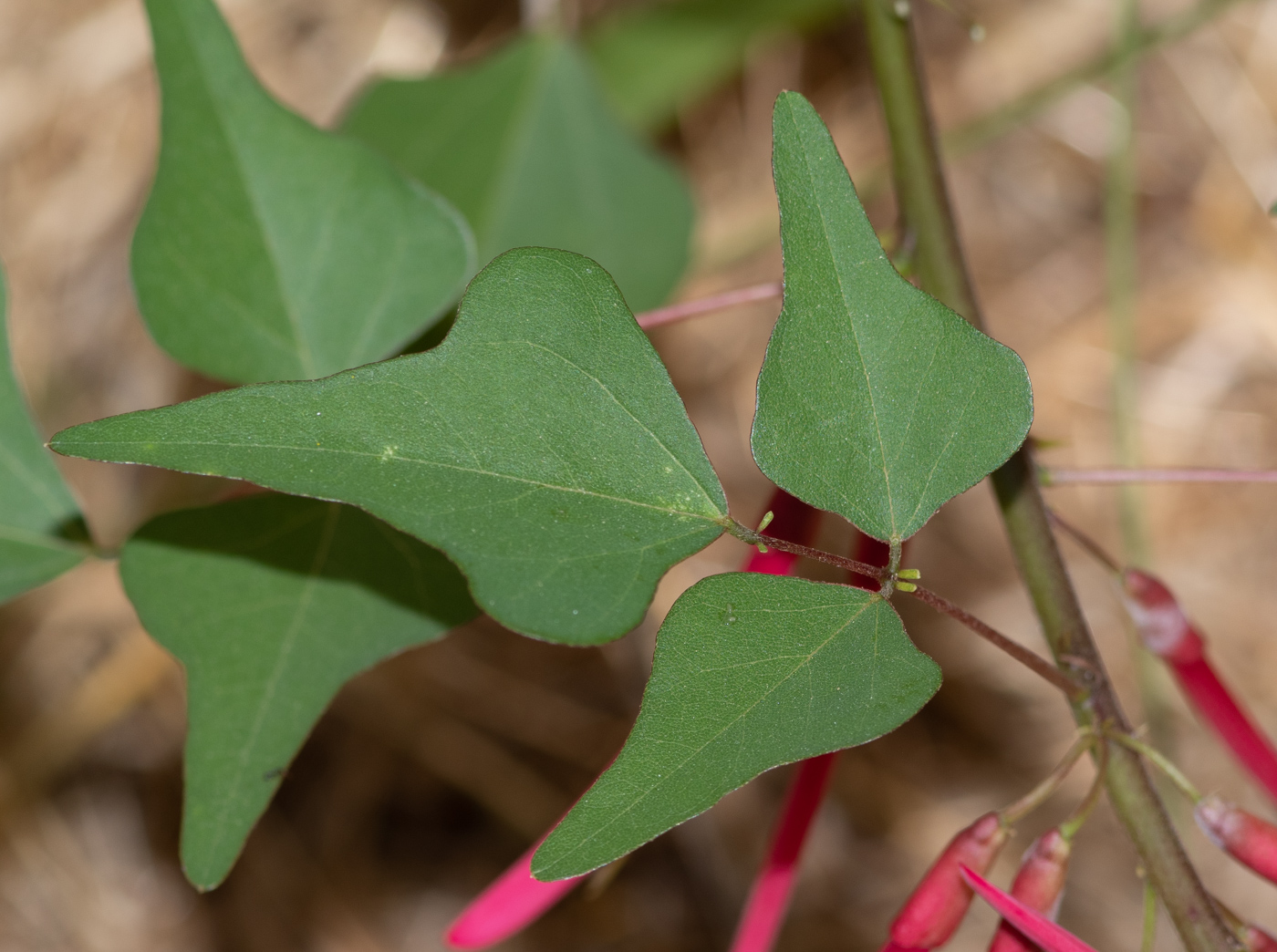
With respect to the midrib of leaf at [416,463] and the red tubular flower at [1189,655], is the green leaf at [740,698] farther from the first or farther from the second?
the red tubular flower at [1189,655]

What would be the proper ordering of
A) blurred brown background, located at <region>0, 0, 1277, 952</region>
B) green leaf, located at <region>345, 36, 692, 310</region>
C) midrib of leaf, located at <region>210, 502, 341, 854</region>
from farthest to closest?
blurred brown background, located at <region>0, 0, 1277, 952</region>
green leaf, located at <region>345, 36, 692, 310</region>
midrib of leaf, located at <region>210, 502, 341, 854</region>

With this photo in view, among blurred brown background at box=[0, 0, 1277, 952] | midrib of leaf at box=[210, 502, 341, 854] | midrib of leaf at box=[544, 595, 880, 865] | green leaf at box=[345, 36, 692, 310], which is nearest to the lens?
midrib of leaf at box=[544, 595, 880, 865]

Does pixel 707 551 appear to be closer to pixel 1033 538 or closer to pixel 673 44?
A: pixel 673 44

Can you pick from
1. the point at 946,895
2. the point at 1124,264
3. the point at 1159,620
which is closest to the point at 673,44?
the point at 1124,264

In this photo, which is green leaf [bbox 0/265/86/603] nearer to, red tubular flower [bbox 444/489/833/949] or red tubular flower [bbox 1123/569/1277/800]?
red tubular flower [bbox 444/489/833/949]

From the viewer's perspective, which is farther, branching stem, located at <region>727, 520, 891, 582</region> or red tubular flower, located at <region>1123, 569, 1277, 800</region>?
red tubular flower, located at <region>1123, 569, 1277, 800</region>

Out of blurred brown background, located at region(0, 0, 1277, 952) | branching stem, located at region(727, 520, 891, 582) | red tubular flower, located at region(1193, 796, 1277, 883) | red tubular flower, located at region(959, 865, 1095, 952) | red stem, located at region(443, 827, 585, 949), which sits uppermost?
branching stem, located at region(727, 520, 891, 582)

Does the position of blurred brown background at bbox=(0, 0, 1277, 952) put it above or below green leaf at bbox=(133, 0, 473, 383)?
below

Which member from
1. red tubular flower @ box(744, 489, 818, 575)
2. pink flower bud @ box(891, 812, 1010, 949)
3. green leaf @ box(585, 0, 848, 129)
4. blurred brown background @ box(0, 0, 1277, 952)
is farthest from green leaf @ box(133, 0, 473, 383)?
green leaf @ box(585, 0, 848, 129)
